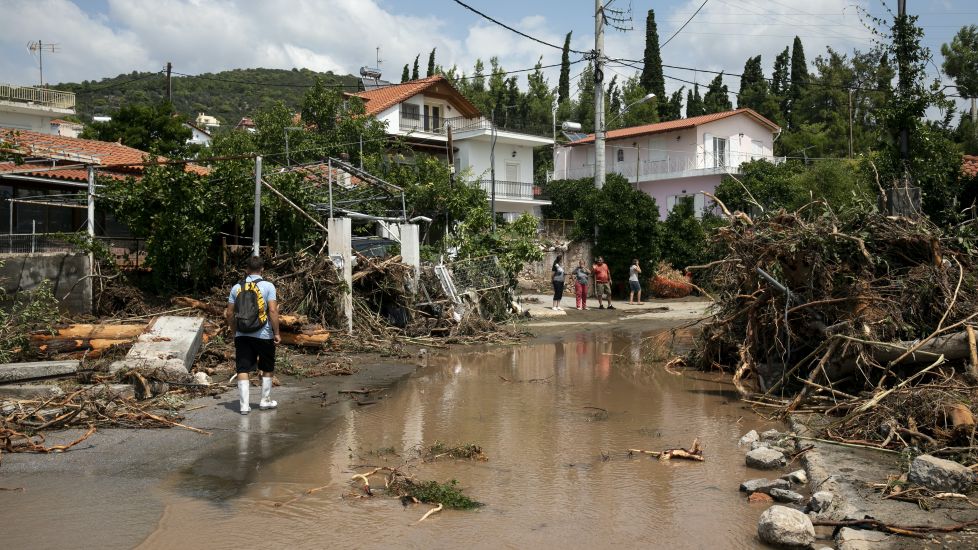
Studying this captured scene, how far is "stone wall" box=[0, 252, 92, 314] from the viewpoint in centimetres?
1320

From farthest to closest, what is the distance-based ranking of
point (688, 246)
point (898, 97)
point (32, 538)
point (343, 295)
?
point (688, 246), point (898, 97), point (343, 295), point (32, 538)

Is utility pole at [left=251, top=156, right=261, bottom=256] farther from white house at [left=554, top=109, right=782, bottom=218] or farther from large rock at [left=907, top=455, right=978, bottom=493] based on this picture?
white house at [left=554, top=109, right=782, bottom=218]

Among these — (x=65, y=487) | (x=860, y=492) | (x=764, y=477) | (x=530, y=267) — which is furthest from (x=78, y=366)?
(x=530, y=267)

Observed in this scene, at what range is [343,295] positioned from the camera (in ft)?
50.6

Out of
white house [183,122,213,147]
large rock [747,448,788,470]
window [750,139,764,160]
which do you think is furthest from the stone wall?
window [750,139,764,160]

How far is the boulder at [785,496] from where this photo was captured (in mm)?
6410

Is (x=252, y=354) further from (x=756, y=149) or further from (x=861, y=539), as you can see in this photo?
(x=756, y=149)

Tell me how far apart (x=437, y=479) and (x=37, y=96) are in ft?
153

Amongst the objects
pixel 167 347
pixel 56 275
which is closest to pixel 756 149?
pixel 56 275

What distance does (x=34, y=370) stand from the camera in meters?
9.72

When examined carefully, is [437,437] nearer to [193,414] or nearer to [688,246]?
[193,414]

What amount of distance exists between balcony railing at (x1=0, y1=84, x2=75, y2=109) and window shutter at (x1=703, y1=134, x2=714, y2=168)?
3747 cm

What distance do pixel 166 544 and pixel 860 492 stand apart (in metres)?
5.26

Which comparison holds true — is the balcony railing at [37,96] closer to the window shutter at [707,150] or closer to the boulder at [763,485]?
the window shutter at [707,150]
